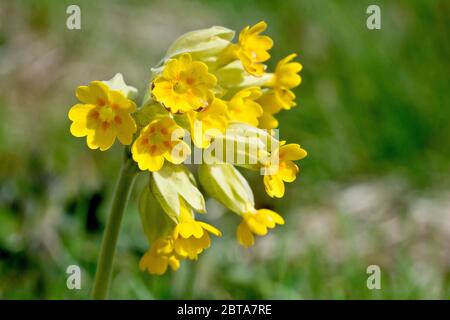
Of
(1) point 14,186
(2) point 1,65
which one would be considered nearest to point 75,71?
(2) point 1,65

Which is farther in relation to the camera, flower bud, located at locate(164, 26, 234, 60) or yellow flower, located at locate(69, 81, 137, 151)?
flower bud, located at locate(164, 26, 234, 60)

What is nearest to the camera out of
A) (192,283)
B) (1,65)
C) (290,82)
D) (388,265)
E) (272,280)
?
(290,82)

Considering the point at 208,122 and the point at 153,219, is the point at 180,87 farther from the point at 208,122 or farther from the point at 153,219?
the point at 153,219

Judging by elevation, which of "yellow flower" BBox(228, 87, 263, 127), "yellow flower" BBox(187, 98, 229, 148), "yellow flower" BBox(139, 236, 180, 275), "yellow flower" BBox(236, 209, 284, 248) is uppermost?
"yellow flower" BBox(228, 87, 263, 127)

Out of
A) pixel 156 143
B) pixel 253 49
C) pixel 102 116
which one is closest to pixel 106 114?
pixel 102 116

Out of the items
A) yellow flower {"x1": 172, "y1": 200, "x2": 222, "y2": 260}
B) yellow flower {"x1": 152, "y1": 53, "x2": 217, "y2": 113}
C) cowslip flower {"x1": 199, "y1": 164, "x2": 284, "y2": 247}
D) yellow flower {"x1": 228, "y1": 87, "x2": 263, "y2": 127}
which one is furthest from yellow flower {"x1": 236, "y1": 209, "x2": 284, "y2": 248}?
yellow flower {"x1": 152, "y1": 53, "x2": 217, "y2": 113}

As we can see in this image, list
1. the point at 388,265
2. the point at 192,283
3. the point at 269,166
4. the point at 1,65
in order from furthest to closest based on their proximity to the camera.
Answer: the point at 1,65 → the point at 388,265 → the point at 192,283 → the point at 269,166

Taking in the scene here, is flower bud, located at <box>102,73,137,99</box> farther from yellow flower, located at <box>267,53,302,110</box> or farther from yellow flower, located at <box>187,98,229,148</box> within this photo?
yellow flower, located at <box>267,53,302,110</box>

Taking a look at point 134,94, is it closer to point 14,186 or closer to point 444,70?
point 14,186
